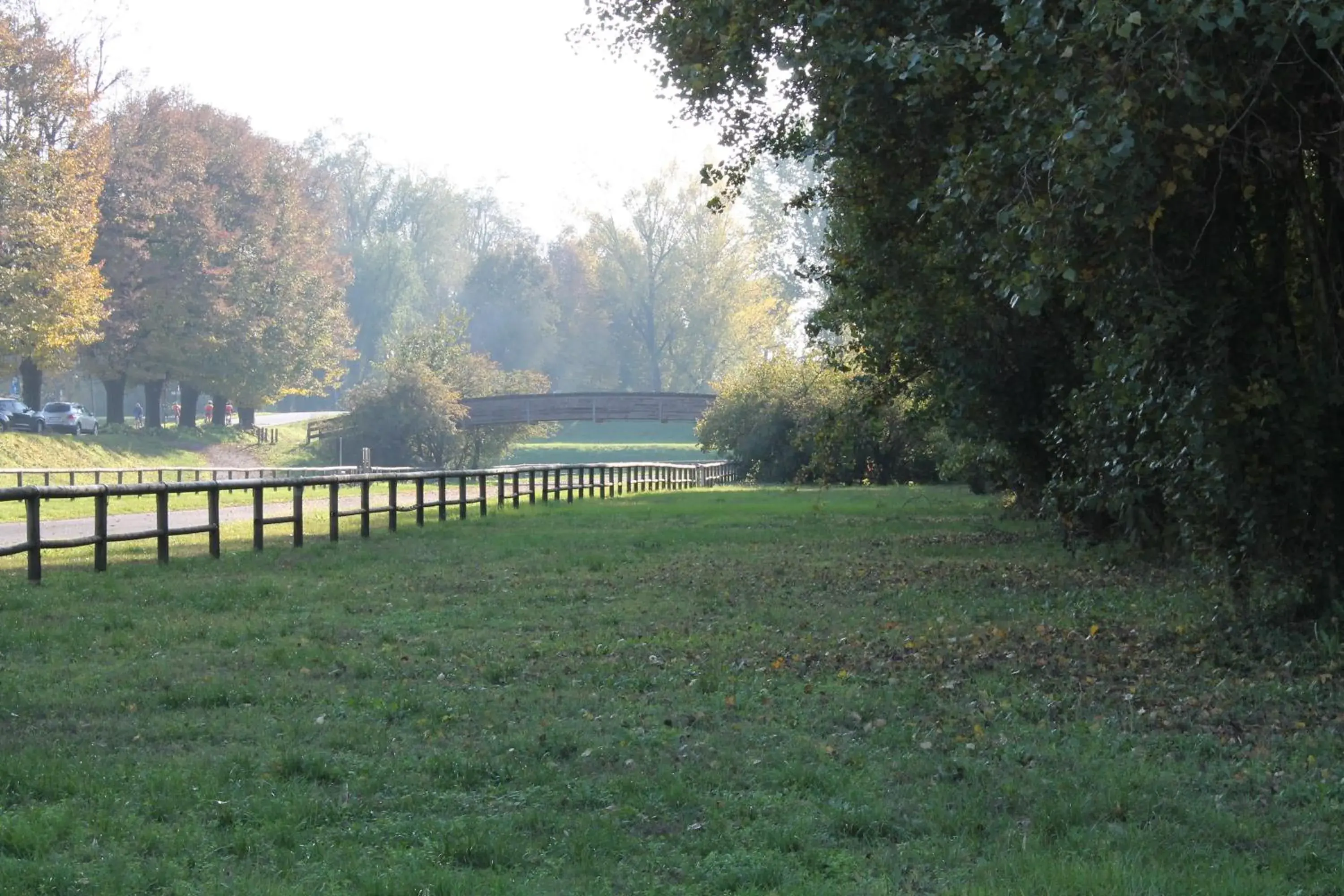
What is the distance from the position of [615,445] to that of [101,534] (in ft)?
267

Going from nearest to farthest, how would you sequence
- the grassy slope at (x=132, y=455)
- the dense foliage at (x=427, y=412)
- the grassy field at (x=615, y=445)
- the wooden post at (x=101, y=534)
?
1. the wooden post at (x=101, y=534)
2. the grassy slope at (x=132, y=455)
3. the dense foliage at (x=427, y=412)
4. the grassy field at (x=615, y=445)

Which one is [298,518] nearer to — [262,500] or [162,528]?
[262,500]

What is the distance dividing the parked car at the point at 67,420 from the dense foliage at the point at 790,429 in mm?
24152

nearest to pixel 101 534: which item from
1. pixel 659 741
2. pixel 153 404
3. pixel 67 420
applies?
pixel 659 741

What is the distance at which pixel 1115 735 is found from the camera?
7348 mm

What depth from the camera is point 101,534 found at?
566 inches

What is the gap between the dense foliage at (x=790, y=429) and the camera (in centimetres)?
4481

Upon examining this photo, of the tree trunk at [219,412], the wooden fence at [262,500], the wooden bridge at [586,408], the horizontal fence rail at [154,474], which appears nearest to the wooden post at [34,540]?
the wooden fence at [262,500]

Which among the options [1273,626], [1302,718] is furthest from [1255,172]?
[1302,718]

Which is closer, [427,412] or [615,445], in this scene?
[427,412]

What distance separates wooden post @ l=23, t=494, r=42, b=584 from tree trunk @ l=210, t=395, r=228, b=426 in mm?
60696

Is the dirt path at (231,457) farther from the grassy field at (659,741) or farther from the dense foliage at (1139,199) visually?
the dense foliage at (1139,199)

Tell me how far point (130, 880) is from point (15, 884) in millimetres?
362

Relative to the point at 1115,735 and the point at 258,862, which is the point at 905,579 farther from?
the point at 258,862
